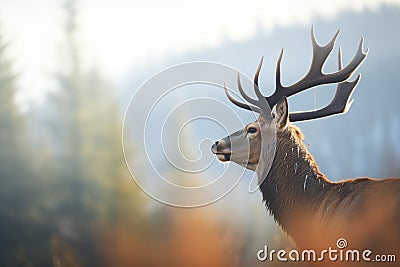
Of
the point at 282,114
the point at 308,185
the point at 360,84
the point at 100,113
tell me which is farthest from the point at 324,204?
the point at 360,84

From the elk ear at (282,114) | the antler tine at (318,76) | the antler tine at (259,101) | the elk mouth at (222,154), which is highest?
the antler tine at (318,76)

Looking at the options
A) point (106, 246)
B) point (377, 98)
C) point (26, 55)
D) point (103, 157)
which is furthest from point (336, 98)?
point (377, 98)

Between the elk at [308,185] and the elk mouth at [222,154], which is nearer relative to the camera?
the elk at [308,185]

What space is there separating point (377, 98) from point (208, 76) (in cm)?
1205

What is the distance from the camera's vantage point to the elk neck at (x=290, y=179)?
16.5 ft

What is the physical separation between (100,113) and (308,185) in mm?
9671

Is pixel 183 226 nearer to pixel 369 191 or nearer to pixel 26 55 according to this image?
pixel 26 55

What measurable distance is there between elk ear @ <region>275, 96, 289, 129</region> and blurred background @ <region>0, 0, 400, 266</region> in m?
6.53

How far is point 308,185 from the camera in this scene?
501 cm

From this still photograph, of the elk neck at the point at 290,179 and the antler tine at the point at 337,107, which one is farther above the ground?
the antler tine at the point at 337,107

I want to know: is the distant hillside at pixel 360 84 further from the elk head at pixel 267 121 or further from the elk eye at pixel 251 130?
the elk eye at pixel 251 130

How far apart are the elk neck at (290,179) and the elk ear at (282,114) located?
0.08 m

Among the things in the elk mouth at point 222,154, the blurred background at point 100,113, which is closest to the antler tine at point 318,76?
the elk mouth at point 222,154

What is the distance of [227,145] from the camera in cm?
528
